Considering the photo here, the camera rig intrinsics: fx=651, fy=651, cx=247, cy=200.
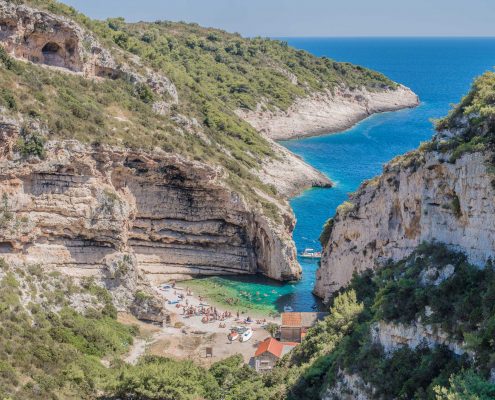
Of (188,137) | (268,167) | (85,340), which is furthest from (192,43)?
(85,340)

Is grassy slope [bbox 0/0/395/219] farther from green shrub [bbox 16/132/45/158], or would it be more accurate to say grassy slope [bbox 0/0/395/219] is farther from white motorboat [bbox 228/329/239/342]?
white motorboat [bbox 228/329/239/342]

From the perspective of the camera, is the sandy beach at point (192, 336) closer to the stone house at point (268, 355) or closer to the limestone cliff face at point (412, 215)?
the stone house at point (268, 355)

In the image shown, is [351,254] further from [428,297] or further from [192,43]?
[192,43]

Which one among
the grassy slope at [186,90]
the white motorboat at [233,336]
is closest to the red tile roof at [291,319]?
the white motorboat at [233,336]

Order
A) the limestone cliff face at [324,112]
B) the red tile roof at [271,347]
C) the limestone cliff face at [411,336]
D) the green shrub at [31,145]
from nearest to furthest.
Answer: the limestone cliff face at [411,336] < the red tile roof at [271,347] < the green shrub at [31,145] < the limestone cliff face at [324,112]

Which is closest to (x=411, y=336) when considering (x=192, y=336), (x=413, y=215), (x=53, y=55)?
(x=413, y=215)

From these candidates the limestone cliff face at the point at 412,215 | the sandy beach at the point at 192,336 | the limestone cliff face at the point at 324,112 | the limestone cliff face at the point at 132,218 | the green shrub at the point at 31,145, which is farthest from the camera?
the limestone cliff face at the point at 324,112

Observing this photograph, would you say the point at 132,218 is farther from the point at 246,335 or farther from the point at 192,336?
the point at 246,335
